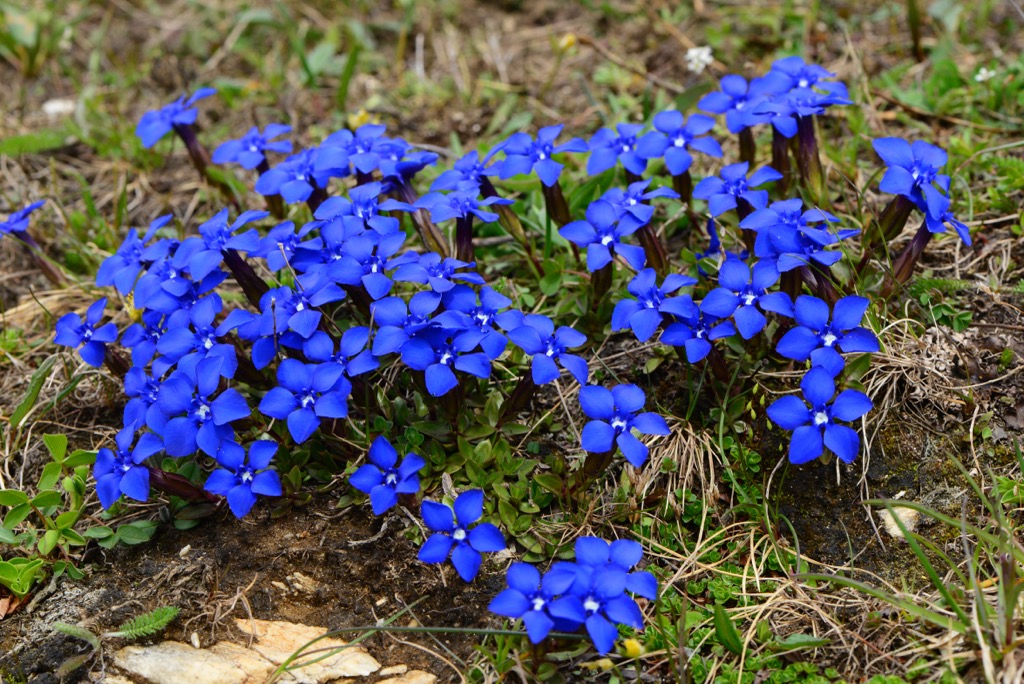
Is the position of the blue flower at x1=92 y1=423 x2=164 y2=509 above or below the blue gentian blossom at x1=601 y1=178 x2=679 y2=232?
below

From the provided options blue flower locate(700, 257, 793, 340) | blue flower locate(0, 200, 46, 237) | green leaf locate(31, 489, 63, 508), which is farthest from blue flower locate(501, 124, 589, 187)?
blue flower locate(0, 200, 46, 237)

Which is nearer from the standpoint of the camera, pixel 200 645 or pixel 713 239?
pixel 200 645

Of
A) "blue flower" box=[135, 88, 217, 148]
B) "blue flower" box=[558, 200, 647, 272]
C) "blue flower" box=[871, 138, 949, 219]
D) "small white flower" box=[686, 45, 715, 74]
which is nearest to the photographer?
"blue flower" box=[871, 138, 949, 219]

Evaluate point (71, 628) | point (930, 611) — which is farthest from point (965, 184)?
point (71, 628)

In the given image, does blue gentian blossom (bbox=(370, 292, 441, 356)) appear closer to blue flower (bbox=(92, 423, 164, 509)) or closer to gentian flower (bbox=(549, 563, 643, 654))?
blue flower (bbox=(92, 423, 164, 509))

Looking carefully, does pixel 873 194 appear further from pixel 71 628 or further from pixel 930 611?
pixel 71 628

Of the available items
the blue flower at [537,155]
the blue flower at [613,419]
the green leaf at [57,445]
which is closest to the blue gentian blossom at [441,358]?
→ the blue flower at [613,419]

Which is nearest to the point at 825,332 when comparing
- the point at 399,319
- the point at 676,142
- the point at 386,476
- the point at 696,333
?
the point at 696,333
